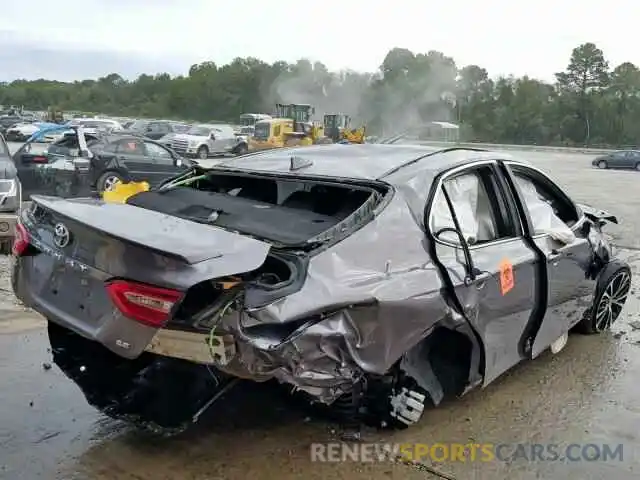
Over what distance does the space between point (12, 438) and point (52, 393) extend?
625mm

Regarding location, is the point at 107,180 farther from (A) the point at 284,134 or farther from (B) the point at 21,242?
(A) the point at 284,134

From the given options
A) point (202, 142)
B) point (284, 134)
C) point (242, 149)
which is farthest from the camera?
point (242, 149)

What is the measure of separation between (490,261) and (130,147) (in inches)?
482

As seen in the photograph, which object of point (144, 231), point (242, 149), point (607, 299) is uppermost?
point (144, 231)

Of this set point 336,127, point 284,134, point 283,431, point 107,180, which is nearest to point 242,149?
point 284,134

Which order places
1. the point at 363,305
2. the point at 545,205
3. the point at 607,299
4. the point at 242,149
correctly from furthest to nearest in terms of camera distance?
1. the point at 242,149
2. the point at 607,299
3. the point at 545,205
4. the point at 363,305

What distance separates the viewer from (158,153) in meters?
15.1

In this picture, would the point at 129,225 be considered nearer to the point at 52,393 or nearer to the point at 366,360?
the point at 366,360

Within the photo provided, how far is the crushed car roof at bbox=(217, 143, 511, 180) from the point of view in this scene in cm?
402

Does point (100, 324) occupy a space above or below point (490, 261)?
below

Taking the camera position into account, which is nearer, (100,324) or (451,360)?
(100,324)

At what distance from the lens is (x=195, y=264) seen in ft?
9.13

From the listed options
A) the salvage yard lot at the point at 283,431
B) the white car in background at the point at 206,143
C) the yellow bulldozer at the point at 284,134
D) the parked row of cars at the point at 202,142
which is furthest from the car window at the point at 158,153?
the yellow bulldozer at the point at 284,134

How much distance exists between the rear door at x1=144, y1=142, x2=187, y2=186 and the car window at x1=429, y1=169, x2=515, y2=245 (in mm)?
11446
